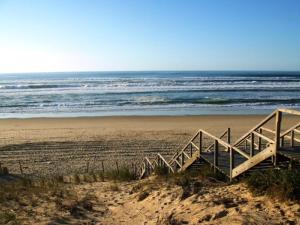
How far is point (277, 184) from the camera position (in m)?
6.32

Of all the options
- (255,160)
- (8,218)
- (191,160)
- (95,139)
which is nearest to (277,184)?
(255,160)

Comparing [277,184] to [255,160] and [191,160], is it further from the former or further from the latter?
[191,160]

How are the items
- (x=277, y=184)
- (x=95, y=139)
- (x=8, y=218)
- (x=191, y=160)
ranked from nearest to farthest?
(x=277, y=184), (x=8, y=218), (x=191, y=160), (x=95, y=139)

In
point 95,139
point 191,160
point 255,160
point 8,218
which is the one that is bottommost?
point 95,139

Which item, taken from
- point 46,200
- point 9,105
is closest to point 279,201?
point 46,200

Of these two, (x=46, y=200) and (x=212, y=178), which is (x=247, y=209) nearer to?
(x=212, y=178)

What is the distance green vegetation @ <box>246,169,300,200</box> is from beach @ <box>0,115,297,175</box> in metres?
8.79

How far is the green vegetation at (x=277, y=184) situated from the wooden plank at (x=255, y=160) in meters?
0.37

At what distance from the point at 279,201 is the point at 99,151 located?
12.6 meters

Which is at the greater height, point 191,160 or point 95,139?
point 191,160

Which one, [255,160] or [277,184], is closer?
[277,184]

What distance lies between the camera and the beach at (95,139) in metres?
15.9

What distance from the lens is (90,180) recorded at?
479 inches

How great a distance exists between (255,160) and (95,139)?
14.1 meters
